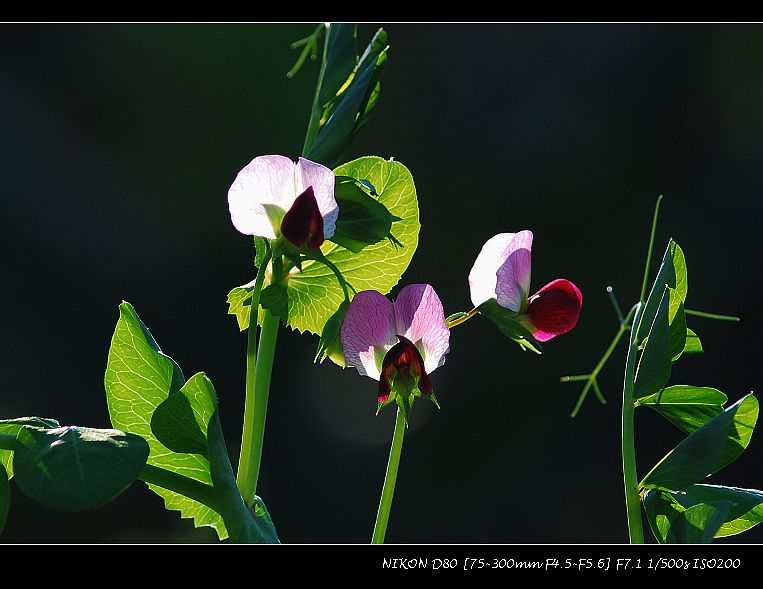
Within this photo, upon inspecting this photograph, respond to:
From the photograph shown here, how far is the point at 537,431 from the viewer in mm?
2109

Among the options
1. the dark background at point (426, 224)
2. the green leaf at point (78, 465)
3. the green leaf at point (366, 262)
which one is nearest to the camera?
the green leaf at point (78, 465)

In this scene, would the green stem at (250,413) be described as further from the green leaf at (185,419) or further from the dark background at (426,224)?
the dark background at (426,224)

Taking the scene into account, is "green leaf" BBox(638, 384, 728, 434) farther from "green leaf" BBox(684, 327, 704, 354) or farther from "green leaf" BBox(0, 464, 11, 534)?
"green leaf" BBox(0, 464, 11, 534)

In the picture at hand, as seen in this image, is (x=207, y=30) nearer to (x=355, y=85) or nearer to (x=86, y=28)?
(x=86, y=28)

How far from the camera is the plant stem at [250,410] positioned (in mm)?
310

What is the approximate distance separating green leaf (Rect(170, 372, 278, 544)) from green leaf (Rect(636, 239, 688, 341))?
0.15m

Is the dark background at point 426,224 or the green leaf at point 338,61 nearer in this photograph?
the green leaf at point 338,61

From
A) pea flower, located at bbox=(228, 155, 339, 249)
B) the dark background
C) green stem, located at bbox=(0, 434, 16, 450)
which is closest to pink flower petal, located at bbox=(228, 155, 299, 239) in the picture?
pea flower, located at bbox=(228, 155, 339, 249)

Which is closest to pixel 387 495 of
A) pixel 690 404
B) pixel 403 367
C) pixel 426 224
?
pixel 403 367

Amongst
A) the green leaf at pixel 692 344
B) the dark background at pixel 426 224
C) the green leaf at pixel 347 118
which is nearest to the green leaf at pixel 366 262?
the green leaf at pixel 347 118

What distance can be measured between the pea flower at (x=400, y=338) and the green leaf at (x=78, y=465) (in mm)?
82

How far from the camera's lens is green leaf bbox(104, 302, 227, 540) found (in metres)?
0.31

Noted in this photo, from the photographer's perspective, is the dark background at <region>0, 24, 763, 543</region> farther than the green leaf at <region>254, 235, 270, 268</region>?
Yes

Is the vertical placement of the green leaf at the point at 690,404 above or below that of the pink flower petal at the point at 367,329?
below
